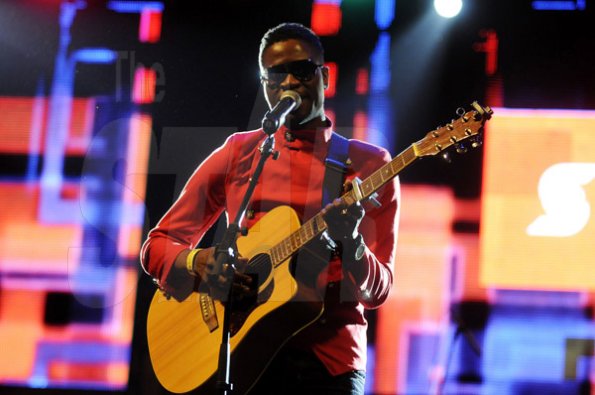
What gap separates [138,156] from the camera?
4.24 metres

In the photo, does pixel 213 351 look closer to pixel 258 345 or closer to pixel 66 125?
pixel 258 345

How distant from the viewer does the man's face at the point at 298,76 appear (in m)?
2.99

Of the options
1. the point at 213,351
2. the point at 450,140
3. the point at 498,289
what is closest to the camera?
the point at 450,140

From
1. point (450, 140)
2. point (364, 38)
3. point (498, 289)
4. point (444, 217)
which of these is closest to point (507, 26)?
point (364, 38)

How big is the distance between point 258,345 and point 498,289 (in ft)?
4.94

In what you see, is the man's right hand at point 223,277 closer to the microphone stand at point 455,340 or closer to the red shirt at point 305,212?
the red shirt at point 305,212

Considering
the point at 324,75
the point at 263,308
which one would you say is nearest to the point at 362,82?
the point at 324,75

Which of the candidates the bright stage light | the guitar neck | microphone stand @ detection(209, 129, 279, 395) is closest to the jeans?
microphone stand @ detection(209, 129, 279, 395)

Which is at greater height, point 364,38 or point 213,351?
point 364,38

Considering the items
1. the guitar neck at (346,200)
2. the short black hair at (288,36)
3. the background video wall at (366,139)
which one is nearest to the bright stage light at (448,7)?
the background video wall at (366,139)

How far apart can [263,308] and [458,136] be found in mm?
852

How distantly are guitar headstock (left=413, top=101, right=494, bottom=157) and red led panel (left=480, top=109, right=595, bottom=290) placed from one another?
1.27 m

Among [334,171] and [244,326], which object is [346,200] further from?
[244,326]

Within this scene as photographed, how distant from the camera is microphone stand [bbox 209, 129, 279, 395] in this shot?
253 centimetres
